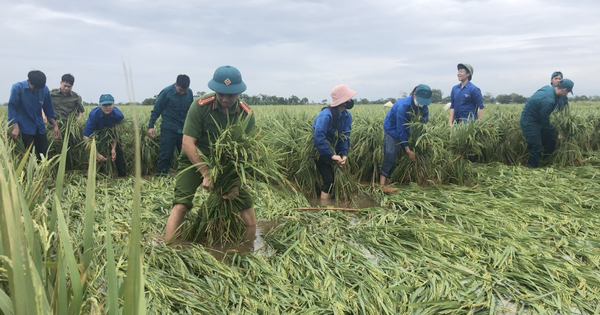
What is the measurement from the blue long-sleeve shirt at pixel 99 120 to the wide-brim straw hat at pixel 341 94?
144 inches

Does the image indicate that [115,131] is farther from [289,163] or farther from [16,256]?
[16,256]

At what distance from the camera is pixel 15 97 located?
5.21 m

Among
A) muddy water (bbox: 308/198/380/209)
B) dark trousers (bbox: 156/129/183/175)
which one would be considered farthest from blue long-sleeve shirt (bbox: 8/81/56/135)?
muddy water (bbox: 308/198/380/209)

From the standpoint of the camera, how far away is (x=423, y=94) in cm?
541

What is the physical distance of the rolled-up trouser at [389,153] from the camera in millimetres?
5566

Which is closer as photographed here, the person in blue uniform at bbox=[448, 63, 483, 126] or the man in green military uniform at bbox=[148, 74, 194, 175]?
the man in green military uniform at bbox=[148, 74, 194, 175]

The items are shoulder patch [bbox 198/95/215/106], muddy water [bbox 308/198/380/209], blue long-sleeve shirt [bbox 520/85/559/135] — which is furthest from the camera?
blue long-sleeve shirt [bbox 520/85/559/135]

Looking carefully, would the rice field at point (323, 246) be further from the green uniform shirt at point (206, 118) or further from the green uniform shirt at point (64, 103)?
the green uniform shirt at point (64, 103)

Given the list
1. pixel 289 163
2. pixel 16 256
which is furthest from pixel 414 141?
pixel 16 256

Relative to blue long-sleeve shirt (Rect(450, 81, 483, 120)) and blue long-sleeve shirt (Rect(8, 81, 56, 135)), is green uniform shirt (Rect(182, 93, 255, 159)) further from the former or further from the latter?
blue long-sleeve shirt (Rect(450, 81, 483, 120))

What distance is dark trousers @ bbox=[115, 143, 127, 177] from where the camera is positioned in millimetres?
6351

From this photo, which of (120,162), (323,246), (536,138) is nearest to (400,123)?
(323,246)

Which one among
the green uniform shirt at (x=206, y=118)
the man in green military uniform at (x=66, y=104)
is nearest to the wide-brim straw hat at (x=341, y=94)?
the green uniform shirt at (x=206, y=118)

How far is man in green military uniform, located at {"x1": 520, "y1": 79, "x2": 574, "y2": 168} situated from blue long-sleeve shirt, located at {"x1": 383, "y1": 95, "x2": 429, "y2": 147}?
8.62 feet
